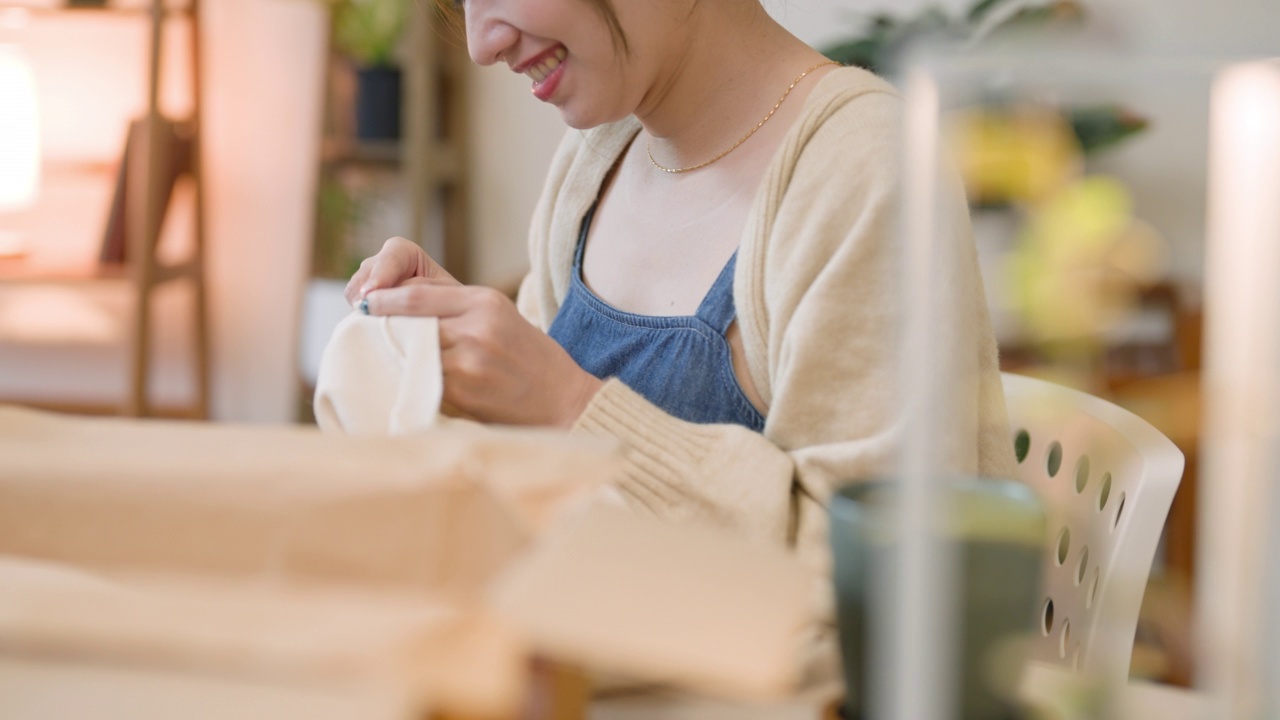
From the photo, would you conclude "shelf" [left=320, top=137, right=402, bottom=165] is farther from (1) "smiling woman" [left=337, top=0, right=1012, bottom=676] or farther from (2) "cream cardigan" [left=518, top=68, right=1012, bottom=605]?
(2) "cream cardigan" [left=518, top=68, right=1012, bottom=605]

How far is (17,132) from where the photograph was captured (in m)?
2.71

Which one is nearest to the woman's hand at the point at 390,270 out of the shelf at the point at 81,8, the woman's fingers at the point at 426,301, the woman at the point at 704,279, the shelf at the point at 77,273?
the woman at the point at 704,279

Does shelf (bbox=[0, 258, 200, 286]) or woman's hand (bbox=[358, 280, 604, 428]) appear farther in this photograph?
shelf (bbox=[0, 258, 200, 286])

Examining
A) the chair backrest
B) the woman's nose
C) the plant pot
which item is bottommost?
the chair backrest

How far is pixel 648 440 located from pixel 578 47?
1.15 ft

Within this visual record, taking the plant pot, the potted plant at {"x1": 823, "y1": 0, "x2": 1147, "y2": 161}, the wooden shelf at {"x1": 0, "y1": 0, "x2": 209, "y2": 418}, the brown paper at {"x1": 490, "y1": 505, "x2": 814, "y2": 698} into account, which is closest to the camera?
the brown paper at {"x1": 490, "y1": 505, "x2": 814, "y2": 698}

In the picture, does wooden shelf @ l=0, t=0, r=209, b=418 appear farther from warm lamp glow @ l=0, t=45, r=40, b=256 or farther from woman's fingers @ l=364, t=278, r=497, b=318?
woman's fingers @ l=364, t=278, r=497, b=318

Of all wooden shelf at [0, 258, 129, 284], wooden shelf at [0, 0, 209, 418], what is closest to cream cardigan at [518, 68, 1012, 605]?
wooden shelf at [0, 0, 209, 418]

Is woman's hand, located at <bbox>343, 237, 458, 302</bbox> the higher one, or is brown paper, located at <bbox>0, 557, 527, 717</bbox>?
woman's hand, located at <bbox>343, 237, 458, 302</bbox>

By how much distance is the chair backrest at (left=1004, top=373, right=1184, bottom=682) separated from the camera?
65 cm

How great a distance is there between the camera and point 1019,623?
1.14 ft

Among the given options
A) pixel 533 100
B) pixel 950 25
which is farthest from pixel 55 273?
pixel 950 25

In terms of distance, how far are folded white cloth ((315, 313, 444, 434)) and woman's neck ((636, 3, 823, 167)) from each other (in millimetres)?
435

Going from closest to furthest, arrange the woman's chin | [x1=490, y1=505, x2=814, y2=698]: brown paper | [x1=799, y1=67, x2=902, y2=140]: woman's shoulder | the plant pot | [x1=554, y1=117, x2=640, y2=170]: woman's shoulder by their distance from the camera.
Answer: [x1=490, y1=505, x2=814, y2=698]: brown paper
[x1=799, y1=67, x2=902, y2=140]: woman's shoulder
the woman's chin
[x1=554, y1=117, x2=640, y2=170]: woman's shoulder
the plant pot
